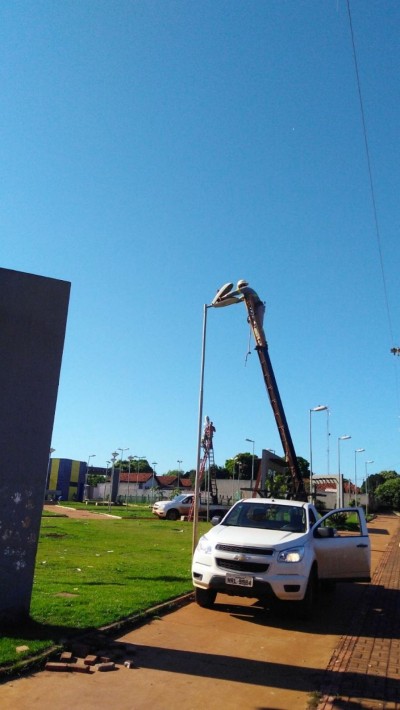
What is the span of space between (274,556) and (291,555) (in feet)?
0.83

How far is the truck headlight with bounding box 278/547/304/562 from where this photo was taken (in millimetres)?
7672

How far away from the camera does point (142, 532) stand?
67.4ft

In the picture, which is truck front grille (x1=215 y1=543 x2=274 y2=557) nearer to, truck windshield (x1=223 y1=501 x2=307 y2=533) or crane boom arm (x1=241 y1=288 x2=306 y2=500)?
truck windshield (x1=223 y1=501 x2=307 y2=533)

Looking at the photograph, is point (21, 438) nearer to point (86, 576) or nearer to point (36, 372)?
point (36, 372)

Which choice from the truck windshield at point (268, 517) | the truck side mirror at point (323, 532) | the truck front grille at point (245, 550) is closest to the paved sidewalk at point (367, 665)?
the truck side mirror at point (323, 532)

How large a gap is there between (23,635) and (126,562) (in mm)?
6296

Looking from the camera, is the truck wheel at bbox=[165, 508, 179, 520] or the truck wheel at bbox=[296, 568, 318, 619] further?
the truck wheel at bbox=[165, 508, 179, 520]

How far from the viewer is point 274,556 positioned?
302 inches

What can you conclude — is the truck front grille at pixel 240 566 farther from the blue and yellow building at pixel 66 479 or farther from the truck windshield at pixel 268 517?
the blue and yellow building at pixel 66 479

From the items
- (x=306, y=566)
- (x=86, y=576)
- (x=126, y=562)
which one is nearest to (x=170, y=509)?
(x=126, y=562)

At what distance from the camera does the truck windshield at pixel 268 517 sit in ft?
29.1

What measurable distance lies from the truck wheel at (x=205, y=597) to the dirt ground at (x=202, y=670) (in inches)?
10.0

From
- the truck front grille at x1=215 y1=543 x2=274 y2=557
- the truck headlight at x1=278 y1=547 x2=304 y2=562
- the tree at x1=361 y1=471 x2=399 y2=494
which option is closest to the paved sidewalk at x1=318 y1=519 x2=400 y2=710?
the truck headlight at x1=278 y1=547 x2=304 y2=562

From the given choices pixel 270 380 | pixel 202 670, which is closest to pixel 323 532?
pixel 202 670
